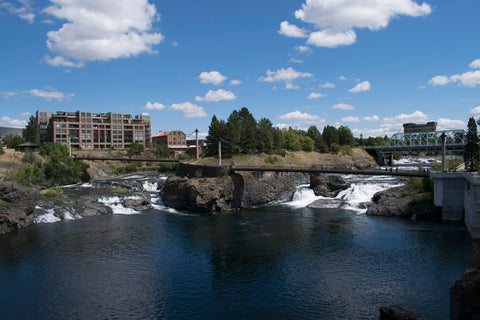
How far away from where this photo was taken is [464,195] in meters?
45.7

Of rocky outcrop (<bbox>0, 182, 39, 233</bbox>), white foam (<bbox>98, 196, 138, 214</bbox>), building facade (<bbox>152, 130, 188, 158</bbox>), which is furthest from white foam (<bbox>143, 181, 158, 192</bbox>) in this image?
building facade (<bbox>152, 130, 188, 158</bbox>)

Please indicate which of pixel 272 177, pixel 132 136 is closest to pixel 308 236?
pixel 272 177

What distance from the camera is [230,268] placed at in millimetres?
31469

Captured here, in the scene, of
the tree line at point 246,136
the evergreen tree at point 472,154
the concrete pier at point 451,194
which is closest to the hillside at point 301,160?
the tree line at point 246,136

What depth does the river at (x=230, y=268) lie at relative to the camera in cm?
2386

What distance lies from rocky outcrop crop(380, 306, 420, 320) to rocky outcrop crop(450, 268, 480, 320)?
149 inches

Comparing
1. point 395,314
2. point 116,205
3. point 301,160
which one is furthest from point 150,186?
point 395,314

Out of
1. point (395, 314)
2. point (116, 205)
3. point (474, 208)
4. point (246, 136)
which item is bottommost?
point (395, 314)

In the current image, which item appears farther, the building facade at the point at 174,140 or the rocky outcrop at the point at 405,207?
the building facade at the point at 174,140

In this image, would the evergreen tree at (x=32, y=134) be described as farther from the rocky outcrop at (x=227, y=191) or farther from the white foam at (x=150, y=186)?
the rocky outcrop at (x=227, y=191)

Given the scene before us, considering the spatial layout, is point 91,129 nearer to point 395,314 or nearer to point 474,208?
point 474,208

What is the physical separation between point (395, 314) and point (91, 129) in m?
160

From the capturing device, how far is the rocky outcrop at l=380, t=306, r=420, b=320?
2094 centimetres

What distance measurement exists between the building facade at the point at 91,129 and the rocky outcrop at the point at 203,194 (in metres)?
105
